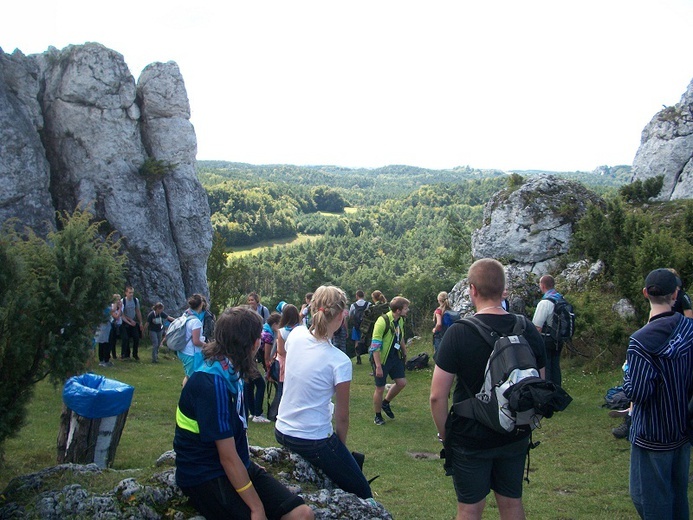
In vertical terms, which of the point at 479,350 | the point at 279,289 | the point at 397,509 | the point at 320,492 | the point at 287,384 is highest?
the point at 479,350

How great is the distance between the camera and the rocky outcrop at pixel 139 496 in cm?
387

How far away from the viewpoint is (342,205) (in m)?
160

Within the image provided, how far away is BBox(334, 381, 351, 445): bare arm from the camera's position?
14.9 feet

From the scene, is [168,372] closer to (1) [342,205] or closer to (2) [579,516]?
(2) [579,516]

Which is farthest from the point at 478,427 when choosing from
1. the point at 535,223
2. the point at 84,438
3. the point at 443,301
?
the point at 535,223

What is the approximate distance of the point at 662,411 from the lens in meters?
4.12

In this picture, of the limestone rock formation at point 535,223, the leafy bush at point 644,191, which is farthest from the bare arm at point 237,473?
the leafy bush at point 644,191

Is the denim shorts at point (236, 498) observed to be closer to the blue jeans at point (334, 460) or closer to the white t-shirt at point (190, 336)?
the blue jeans at point (334, 460)

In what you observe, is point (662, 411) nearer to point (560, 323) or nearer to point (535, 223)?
point (560, 323)

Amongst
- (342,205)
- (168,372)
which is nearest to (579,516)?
(168,372)

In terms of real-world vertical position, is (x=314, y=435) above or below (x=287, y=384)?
below

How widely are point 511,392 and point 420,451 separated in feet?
17.8

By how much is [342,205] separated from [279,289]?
9659 cm

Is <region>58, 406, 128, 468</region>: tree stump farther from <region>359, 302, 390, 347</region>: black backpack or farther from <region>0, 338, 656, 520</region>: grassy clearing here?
<region>359, 302, 390, 347</region>: black backpack
